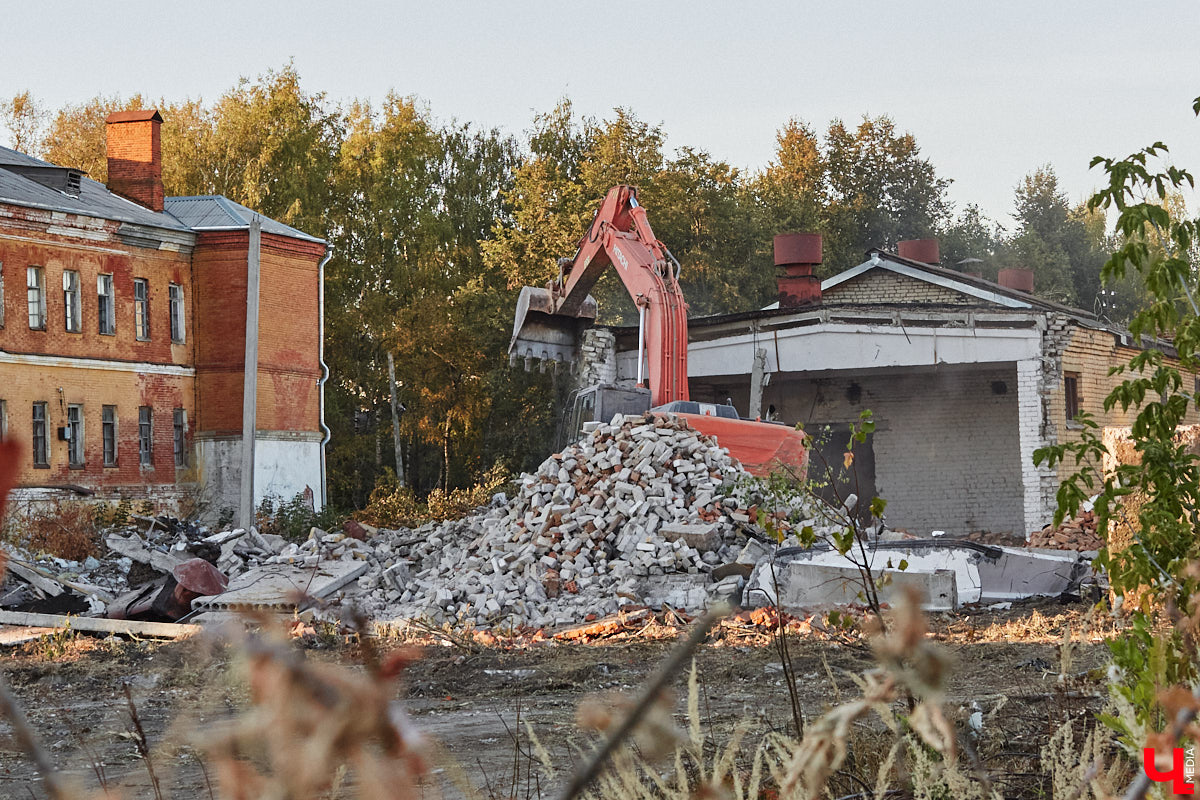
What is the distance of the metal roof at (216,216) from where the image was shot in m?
32.4

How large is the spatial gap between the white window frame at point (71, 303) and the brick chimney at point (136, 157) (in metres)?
4.73

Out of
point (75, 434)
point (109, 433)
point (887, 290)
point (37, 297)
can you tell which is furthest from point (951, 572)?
point (37, 297)

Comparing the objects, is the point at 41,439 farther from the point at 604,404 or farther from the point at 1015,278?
the point at 1015,278

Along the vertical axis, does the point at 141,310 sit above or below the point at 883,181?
below

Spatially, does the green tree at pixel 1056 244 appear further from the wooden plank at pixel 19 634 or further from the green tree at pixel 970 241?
the wooden plank at pixel 19 634

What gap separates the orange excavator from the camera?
747 inches

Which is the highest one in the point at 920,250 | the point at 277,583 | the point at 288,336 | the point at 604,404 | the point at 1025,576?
the point at 920,250

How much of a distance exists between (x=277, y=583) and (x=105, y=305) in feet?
48.2

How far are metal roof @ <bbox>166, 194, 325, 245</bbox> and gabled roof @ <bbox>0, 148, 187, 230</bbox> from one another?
563 millimetres

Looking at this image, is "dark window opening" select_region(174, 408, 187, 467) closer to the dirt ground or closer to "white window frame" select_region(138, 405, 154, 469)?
"white window frame" select_region(138, 405, 154, 469)

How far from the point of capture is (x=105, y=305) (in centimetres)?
2966

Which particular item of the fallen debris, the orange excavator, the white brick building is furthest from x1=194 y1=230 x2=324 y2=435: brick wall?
the fallen debris

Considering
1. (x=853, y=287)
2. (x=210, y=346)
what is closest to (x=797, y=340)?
(x=853, y=287)

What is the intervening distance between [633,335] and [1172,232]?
72.4 feet
